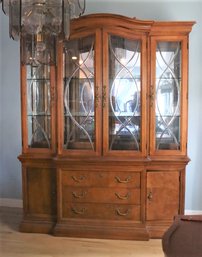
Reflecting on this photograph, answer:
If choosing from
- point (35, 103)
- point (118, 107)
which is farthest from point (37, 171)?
point (118, 107)

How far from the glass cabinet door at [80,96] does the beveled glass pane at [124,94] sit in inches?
6.3

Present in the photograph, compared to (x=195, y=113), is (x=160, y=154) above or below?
below

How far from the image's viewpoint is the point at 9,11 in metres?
2.02

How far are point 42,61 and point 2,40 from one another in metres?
1.69

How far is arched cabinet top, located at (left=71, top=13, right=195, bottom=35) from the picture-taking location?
9.39ft

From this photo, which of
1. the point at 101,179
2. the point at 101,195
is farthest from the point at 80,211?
the point at 101,179

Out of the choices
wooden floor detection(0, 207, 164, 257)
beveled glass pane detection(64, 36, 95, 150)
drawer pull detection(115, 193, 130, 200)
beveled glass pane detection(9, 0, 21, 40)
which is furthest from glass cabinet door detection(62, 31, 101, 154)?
beveled glass pane detection(9, 0, 21, 40)

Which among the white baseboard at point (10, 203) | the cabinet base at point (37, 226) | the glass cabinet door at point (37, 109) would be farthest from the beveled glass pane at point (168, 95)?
the white baseboard at point (10, 203)

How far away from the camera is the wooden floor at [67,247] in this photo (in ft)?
8.89

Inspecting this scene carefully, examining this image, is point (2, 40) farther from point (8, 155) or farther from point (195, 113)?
point (195, 113)

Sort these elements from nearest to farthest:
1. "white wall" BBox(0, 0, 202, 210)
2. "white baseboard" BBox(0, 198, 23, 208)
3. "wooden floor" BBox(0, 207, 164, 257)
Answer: "wooden floor" BBox(0, 207, 164, 257) → "white wall" BBox(0, 0, 202, 210) → "white baseboard" BBox(0, 198, 23, 208)

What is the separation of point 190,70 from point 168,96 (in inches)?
23.2

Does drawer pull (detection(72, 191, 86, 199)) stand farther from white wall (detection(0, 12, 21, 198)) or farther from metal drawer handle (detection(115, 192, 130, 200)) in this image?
white wall (detection(0, 12, 21, 198))

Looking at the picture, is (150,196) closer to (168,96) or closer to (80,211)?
(80,211)
